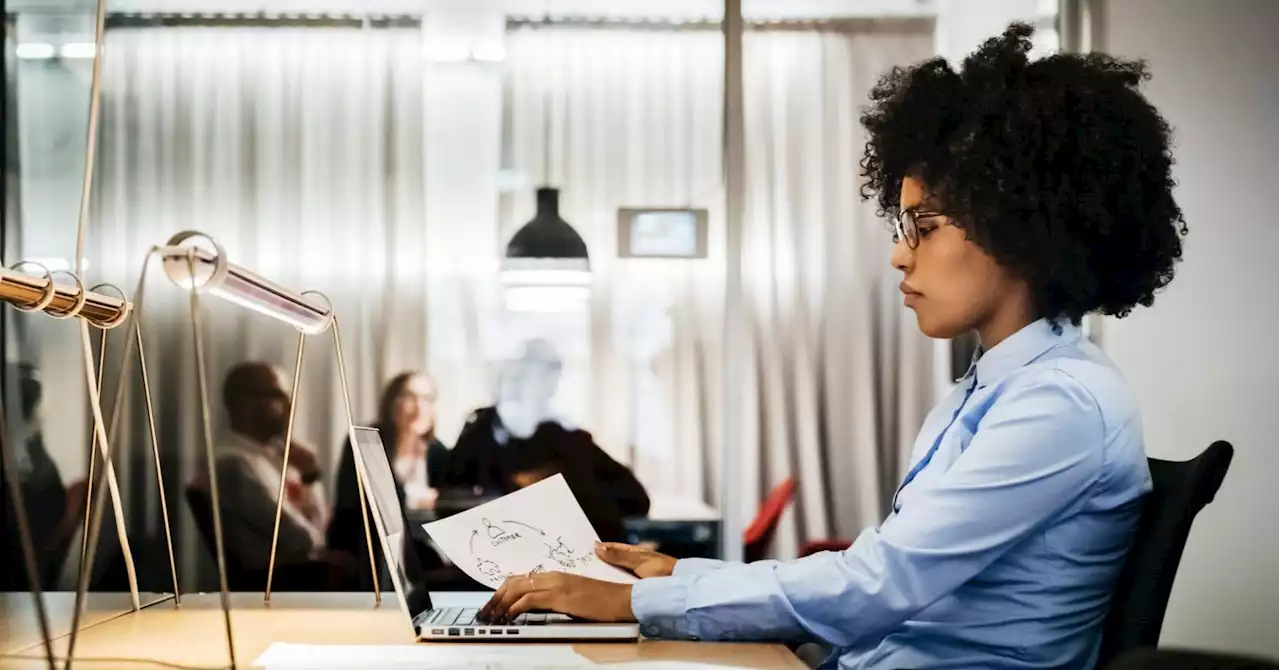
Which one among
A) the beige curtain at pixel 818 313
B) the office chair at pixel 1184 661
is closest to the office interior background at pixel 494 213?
the beige curtain at pixel 818 313

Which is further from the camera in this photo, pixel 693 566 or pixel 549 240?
pixel 549 240

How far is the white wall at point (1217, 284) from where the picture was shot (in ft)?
10.2

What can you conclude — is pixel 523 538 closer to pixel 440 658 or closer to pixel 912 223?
pixel 440 658

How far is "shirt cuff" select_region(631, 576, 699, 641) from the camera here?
4.41 feet

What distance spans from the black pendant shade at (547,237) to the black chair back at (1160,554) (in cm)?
257

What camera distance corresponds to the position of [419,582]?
1485 millimetres

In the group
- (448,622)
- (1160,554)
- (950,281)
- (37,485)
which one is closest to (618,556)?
(448,622)

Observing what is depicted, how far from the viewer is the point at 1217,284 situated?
3186mm

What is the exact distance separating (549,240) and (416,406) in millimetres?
664

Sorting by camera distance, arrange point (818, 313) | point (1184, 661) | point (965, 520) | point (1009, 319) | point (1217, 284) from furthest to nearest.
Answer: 1. point (818, 313)
2. point (1217, 284)
3. point (1009, 319)
4. point (965, 520)
5. point (1184, 661)

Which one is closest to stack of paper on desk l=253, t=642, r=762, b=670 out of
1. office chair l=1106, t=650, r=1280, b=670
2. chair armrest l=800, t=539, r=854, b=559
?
office chair l=1106, t=650, r=1280, b=670

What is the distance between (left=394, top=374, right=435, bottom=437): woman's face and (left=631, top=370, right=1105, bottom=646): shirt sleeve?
7.94 feet

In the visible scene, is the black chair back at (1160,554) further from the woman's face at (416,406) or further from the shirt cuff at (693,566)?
the woman's face at (416,406)

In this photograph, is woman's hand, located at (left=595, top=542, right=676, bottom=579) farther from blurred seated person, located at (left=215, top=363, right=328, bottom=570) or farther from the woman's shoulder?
blurred seated person, located at (left=215, top=363, right=328, bottom=570)
